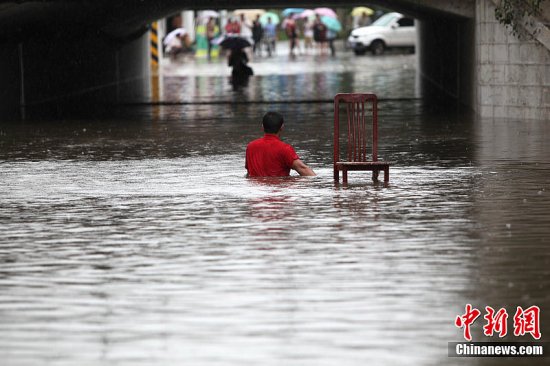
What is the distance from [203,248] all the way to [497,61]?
15897mm

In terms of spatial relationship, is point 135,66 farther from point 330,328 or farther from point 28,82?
point 330,328

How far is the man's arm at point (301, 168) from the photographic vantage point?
14.7 m

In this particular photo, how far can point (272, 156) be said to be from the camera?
48.4 ft

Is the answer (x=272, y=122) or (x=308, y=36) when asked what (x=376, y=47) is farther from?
(x=272, y=122)

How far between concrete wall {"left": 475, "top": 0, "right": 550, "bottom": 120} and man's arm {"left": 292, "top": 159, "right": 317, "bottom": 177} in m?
10.0

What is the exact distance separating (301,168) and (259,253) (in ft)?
15.7

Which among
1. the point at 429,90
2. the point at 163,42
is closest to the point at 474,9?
the point at 429,90

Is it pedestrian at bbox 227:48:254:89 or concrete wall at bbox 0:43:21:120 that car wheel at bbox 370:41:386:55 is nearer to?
pedestrian at bbox 227:48:254:89

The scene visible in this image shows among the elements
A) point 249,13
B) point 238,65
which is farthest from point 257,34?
point 238,65

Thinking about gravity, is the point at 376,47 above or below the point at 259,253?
above

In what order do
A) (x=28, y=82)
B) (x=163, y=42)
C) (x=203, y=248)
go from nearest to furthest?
(x=203, y=248) < (x=28, y=82) < (x=163, y=42)

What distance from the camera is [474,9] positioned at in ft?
90.3

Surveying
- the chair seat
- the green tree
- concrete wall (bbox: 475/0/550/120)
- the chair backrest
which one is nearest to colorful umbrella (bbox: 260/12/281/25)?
concrete wall (bbox: 475/0/550/120)

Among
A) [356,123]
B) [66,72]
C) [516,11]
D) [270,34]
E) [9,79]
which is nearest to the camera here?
[356,123]
